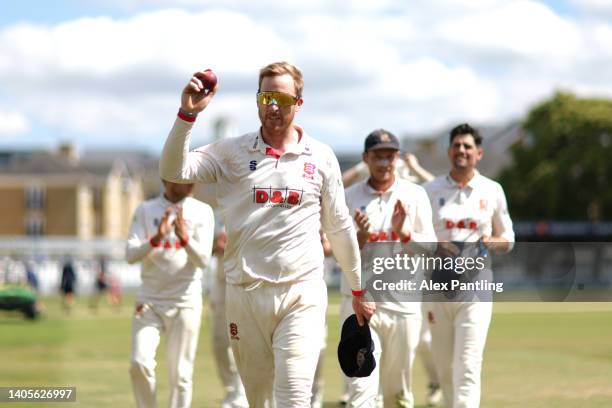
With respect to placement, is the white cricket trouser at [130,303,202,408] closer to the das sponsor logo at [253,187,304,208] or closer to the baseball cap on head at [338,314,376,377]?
the baseball cap on head at [338,314,376,377]

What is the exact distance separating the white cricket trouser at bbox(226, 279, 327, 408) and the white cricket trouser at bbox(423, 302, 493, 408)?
109 inches

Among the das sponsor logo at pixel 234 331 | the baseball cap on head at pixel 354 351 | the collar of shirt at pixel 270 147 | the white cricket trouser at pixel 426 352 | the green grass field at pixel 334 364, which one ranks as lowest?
the green grass field at pixel 334 364

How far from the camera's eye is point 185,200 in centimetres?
1024

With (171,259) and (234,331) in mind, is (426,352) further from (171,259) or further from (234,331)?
(234,331)

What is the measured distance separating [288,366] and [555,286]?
31.6m

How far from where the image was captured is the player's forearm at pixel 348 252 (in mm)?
6910

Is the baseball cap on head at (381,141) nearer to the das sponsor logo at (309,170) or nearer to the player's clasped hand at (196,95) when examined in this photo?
the das sponsor logo at (309,170)

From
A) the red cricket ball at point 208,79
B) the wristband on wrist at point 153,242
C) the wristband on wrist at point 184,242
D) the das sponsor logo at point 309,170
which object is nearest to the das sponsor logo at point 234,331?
the das sponsor logo at point 309,170

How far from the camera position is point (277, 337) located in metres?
6.61

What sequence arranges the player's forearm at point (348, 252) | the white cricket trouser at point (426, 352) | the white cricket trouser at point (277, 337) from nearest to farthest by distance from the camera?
the white cricket trouser at point (277, 337) < the player's forearm at point (348, 252) < the white cricket trouser at point (426, 352)

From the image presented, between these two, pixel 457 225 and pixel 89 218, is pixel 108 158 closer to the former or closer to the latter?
pixel 89 218

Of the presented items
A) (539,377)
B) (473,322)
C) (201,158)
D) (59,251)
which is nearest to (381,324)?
(473,322)

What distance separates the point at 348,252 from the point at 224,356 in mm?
5704

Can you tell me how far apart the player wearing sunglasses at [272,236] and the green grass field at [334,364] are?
5461mm
